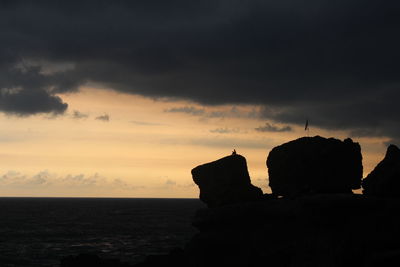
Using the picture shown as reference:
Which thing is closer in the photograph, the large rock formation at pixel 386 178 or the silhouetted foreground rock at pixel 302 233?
the silhouetted foreground rock at pixel 302 233

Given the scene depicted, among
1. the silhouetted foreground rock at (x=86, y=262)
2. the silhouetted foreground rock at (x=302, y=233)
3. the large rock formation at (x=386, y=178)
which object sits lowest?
the silhouetted foreground rock at (x=86, y=262)

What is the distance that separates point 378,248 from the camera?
34.4 meters

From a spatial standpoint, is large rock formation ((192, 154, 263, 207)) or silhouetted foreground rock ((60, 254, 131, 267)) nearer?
large rock formation ((192, 154, 263, 207))

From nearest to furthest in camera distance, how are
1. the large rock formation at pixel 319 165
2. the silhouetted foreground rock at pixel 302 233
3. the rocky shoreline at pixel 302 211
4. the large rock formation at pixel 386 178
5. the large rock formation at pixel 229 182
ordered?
the silhouetted foreground rock at pixel 302 233 → the rocky shoreline at pixel 302 211 → the large rock formation at pixel 386 178 → the large rock formation at pixel 319 165 → the large rock formation at pixel 229 182

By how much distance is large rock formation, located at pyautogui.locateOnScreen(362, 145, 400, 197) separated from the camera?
37031 mm

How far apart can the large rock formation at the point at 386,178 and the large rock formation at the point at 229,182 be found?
9425mm

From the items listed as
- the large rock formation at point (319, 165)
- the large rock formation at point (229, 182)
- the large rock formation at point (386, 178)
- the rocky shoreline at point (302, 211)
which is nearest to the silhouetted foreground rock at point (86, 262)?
the rocky shoreline at point (302, 211)

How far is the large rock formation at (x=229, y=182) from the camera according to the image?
43.6 metres

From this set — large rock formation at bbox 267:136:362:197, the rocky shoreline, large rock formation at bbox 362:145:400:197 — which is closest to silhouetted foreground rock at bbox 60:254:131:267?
the rocky shoreline

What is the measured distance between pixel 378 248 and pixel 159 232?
228 feet

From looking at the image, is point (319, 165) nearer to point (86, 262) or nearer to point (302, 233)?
point (302, 233)

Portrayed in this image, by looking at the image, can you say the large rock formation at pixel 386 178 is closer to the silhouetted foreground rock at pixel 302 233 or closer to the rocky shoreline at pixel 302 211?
the rocky shoreline at pixel 302 211

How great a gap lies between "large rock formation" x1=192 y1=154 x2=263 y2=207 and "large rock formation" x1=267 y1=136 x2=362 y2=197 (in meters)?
3.21

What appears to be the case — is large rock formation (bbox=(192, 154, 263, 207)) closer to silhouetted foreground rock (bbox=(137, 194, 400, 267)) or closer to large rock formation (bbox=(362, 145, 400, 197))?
silhouetted foreground rock (bbox=(137, 194, 400, 267))
